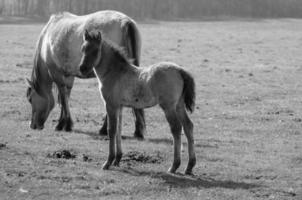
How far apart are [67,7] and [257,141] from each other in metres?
40.9

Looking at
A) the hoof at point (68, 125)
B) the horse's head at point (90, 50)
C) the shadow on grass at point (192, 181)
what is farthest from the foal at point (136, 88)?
the hoof at point (68, 125)

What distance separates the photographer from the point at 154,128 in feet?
44.8

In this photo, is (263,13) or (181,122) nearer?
(181,122)

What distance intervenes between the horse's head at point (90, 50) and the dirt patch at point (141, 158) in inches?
A: 62.9

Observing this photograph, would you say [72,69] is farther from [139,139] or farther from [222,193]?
[222,193]

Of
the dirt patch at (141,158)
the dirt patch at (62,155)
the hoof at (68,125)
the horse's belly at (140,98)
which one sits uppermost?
the horse's belly at (140,98)

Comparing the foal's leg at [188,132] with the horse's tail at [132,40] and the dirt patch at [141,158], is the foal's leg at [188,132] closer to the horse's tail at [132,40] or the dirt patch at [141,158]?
the dirt patch at [141,158]

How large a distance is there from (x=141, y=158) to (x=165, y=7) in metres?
46.1

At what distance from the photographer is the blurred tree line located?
51219 mm

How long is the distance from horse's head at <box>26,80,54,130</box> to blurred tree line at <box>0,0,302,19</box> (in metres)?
37.3

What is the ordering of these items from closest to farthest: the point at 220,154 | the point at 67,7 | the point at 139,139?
1. the point at 220,154
2. the point at 139,139
3. the point at 67,7

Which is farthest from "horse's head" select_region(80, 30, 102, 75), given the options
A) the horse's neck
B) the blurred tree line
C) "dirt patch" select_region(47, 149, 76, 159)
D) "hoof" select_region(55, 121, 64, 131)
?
the blurred tree line

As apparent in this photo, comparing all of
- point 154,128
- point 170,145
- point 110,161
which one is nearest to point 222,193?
point 110,161

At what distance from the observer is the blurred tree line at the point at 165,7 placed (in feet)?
168
